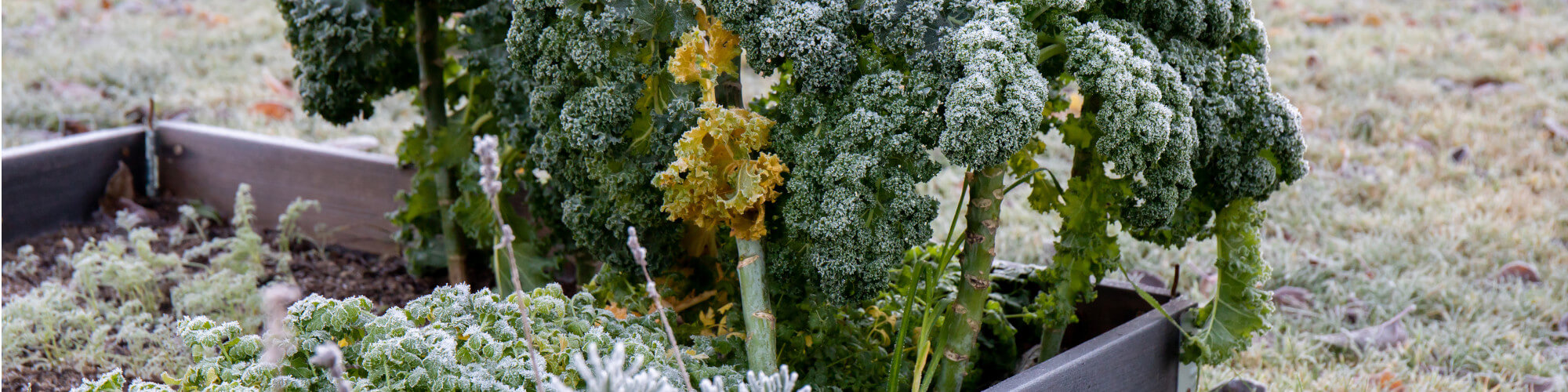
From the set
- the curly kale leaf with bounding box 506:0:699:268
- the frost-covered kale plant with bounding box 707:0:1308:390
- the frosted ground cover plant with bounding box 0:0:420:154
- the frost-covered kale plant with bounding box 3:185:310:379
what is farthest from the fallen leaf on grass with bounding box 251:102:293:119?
the frost-covered kale plant with bounding box 707:0:1308:390

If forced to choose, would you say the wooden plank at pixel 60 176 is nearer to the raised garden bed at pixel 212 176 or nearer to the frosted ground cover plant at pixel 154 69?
the raised garden bed at pixel 212 176

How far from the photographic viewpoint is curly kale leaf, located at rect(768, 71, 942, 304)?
1.65 metres

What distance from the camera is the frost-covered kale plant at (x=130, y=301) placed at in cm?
241

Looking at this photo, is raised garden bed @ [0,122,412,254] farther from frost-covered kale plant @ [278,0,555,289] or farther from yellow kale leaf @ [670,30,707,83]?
yellow kale leaf @ [670,30,707,83]

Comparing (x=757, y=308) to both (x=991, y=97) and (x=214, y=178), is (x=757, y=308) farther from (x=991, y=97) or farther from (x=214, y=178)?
(x=214, y=178)

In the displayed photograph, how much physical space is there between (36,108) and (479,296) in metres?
3.57

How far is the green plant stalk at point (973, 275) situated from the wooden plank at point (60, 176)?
2.74m

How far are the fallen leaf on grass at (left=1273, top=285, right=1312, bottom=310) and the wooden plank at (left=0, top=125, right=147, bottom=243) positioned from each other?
3.46m

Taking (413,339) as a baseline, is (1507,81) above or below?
above

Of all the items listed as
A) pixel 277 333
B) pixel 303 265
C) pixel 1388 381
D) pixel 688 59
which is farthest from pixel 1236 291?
pixel 303 265

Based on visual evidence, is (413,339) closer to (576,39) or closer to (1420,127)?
(576,39)

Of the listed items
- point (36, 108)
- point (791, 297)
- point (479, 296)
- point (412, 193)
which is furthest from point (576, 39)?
point (36, 108)

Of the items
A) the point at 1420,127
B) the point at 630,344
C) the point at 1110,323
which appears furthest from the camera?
the point at 1420,127

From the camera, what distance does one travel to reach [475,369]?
→ 1552 millimetres
